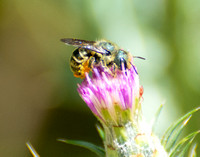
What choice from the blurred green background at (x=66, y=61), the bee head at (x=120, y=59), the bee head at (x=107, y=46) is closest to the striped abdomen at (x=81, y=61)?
the bee head at (x=107, y=46)

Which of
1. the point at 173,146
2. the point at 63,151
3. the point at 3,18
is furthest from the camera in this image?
the point at 3,18

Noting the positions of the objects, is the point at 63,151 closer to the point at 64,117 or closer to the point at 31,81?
the point at 64,117

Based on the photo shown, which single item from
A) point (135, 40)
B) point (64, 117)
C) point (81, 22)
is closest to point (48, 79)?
point (64, 117)

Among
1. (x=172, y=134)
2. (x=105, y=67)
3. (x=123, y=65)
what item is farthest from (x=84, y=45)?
(x=172, y=134)

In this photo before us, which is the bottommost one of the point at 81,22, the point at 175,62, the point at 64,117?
the point at 64,117

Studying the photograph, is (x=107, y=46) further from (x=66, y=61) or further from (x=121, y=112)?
(x=66, y=61)

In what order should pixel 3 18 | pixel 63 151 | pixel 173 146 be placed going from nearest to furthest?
pixel 173 146, pixel 63 151, pixel 3 18

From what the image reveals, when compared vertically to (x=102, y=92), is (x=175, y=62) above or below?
below
